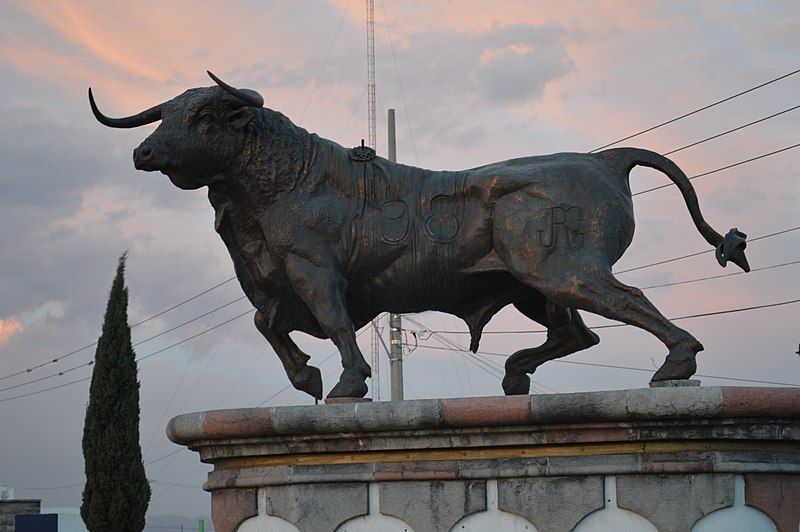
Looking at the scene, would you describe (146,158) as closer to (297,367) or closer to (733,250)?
(297,367)

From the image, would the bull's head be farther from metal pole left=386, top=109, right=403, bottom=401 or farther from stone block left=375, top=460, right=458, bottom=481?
metal pole left=386, top=109, right=403, bottom=401

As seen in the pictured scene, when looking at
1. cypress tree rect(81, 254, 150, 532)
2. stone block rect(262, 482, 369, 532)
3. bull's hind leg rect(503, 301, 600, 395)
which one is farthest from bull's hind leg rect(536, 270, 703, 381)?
cypress tree rect(81, 254, 150, 532)

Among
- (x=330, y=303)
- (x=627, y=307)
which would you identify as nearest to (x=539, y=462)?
(x=627, y=307)

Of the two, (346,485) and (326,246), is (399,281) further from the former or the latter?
(346,485)

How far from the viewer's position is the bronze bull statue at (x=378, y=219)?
8.12 metres

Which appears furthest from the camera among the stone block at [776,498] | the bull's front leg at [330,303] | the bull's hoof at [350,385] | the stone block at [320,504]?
the bull's front leg at [330,303]

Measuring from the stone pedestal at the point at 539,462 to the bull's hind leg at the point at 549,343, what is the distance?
1598 mm

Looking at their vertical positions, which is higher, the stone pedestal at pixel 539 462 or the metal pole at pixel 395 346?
the metal pole at pixel 395 346

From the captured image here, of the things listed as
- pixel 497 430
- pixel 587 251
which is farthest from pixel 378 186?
pixel 497 430

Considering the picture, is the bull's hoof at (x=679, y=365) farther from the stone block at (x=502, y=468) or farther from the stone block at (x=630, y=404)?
the stone block at (x=502, y=468)

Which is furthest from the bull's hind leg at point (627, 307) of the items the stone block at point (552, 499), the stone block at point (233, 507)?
the stone block at point (233, 507)

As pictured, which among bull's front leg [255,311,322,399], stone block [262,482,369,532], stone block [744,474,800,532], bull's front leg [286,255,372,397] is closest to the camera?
stone block [744,474,800,532]

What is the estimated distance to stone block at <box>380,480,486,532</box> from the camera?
24.1ft

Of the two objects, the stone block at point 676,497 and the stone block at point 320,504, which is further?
the stone block at point 320,504
